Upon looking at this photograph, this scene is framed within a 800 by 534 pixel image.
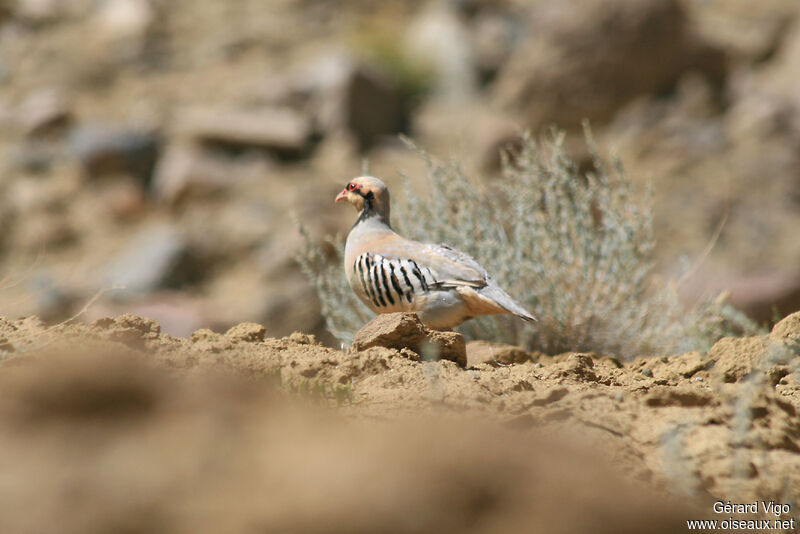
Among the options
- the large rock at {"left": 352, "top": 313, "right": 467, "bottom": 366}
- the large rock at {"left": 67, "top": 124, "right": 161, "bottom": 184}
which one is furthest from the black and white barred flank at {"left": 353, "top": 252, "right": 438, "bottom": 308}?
the large rock at {"left": 67, "top": 124, "right": 161, "bottom": 184}

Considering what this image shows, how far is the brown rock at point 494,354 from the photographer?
12.0 ft

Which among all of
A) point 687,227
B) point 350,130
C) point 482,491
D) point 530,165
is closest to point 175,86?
point 350,130

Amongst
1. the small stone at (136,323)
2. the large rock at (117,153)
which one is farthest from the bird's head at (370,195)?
the large rock at (117,153)

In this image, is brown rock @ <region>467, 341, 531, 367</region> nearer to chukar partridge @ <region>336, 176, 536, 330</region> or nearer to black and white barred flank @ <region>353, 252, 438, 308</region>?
chukar partridge @ <region>336, 176, 536, 330</region>

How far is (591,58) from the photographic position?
Answer: 12.0 metres

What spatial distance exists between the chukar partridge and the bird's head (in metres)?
0.28

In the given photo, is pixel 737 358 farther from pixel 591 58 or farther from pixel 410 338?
pixel 591 58

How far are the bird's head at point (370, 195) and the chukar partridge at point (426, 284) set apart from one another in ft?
0.91

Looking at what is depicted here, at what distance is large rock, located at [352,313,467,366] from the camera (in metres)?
3.11

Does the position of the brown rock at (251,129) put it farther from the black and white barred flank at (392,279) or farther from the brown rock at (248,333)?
the brown rock at (248,333)

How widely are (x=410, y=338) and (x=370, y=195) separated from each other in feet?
3.98

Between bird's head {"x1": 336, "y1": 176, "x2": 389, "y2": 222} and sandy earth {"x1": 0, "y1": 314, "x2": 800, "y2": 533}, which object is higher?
bird's head {"x1": 336, "y1": 176, "x2": 389, "y2": 222}

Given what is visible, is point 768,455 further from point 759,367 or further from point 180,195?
point 180,195

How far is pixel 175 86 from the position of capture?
14.2 m
